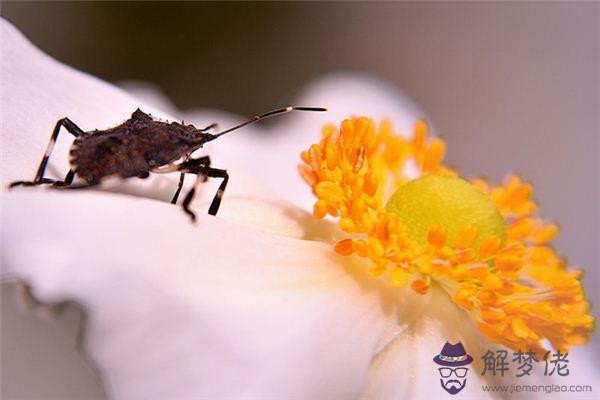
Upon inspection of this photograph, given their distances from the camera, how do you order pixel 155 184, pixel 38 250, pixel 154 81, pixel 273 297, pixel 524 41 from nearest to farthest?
pixel 38 250 → pixel 273 297 → pixel 155 184 → pixel 154 81 → pixel 524 41

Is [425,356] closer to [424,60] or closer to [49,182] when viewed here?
[49,182]

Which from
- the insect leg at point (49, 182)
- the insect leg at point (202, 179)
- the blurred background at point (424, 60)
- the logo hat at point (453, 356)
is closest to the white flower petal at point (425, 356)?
the logo hat at point (453, 356)

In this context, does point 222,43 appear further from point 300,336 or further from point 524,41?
point 300,336

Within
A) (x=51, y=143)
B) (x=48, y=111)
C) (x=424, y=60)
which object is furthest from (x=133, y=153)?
(x=424, y=60)

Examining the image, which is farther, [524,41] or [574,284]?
[524,41]

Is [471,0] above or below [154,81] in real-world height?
above

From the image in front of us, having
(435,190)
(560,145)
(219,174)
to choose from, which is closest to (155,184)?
(219,174)

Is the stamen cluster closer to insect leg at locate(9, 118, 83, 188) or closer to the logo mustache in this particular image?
the logo mustache

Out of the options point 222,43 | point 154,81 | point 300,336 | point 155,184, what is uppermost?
point 222,43

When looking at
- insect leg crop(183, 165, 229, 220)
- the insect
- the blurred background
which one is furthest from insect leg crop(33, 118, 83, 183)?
the blurred background
